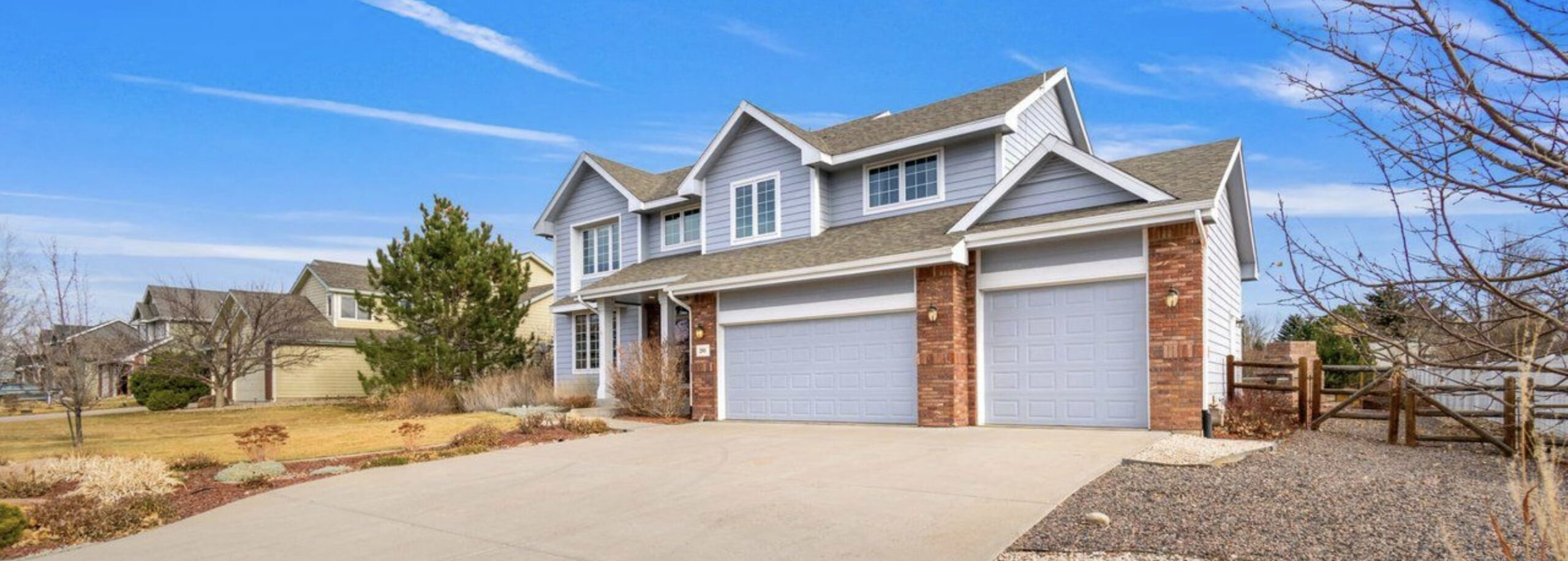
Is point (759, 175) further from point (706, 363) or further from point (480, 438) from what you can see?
point (480, 438)

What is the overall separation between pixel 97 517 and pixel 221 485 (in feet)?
7.72

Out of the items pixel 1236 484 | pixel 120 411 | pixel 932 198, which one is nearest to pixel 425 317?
pixel 932 198

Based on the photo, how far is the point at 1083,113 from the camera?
20.7 metres

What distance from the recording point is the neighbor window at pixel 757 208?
784 inches

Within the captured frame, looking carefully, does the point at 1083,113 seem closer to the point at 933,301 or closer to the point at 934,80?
the point at 934,80

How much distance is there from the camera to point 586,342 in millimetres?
24156

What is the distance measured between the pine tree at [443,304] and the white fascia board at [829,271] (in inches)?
374

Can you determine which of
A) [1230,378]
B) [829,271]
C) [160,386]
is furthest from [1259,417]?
[160,386]

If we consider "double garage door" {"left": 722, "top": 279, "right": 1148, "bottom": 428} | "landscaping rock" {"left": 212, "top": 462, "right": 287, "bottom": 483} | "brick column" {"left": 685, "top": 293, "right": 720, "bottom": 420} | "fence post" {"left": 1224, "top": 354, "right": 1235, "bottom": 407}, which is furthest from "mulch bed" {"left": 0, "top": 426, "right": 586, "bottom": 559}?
"fence post" {"left": 1224, "top": 354, "right": 1235, "bottom": 407}

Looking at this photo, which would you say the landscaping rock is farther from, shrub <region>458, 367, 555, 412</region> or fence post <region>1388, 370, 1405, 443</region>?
fence post <region>1388, 370, 1405, 443</region>

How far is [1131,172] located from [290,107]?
18.0 metres

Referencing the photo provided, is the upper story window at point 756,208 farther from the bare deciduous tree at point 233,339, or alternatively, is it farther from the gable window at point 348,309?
the gable window at point 348,309

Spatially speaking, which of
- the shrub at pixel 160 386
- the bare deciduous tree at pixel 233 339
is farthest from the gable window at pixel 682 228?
the shrub at pixel 160 386

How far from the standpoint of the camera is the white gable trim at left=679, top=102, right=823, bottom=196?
1861cm
